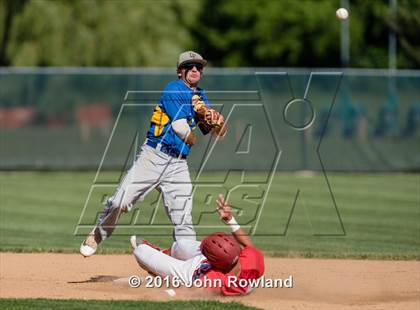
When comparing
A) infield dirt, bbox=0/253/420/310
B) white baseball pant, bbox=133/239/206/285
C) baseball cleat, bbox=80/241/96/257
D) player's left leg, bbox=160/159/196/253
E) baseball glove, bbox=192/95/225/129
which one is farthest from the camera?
baseball cleat, bbox=80/241/96/257

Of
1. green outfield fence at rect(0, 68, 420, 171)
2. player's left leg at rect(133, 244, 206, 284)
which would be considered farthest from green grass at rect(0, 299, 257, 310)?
green outfield fence at rect(0, 68, 420, 171)

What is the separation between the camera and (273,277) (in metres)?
9.66

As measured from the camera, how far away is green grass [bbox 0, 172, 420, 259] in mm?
12328

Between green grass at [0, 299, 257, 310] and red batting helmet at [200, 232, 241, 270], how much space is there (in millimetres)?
338

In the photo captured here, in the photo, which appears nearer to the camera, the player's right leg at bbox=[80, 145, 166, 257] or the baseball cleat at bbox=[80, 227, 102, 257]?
the player's right leg at bbox=[80, 145, 166, 257]

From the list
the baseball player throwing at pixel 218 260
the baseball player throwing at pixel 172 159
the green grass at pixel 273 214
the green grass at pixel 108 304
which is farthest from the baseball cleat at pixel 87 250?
the green grass at pixel 273 214

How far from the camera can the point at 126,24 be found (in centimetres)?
3469

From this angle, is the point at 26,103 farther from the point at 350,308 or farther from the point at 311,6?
the point at 311,6

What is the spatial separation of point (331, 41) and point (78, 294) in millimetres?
47302

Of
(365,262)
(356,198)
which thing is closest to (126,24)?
(356,198)

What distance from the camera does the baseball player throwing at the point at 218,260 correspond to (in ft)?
26.2

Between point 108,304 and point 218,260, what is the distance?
0.99 meters

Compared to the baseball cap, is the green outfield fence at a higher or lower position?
higher

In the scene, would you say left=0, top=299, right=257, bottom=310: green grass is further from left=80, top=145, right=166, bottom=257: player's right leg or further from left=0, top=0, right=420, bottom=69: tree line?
left=0, top=0, right=420, bottom=69: tree line
